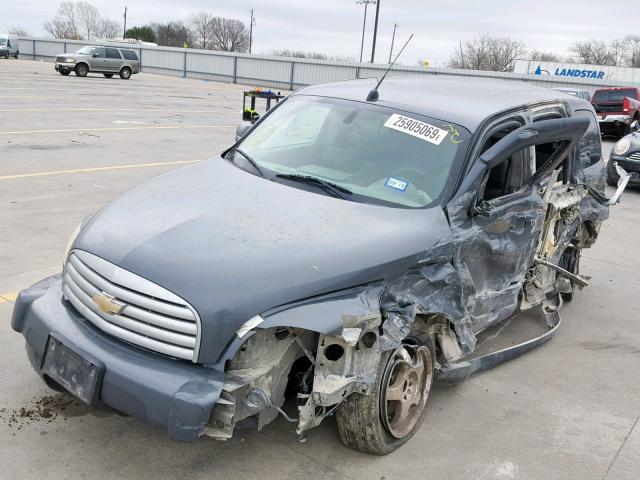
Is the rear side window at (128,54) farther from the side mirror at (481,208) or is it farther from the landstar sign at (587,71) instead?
the landstar sign at (587,71)

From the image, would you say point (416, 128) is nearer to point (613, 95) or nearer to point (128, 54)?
point (613, 95)

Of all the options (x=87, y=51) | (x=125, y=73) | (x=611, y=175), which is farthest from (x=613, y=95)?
(x=87, y=51)

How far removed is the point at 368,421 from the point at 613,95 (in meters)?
22.3

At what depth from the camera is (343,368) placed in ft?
10.0

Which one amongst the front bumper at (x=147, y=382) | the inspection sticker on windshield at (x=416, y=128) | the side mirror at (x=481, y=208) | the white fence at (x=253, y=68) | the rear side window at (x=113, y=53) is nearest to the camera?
the front bumper at (x=147, y=382)

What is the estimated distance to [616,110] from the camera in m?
21.8

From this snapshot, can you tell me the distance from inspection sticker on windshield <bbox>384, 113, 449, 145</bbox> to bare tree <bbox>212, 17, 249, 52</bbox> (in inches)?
4367

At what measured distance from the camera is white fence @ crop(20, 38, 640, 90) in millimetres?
38281

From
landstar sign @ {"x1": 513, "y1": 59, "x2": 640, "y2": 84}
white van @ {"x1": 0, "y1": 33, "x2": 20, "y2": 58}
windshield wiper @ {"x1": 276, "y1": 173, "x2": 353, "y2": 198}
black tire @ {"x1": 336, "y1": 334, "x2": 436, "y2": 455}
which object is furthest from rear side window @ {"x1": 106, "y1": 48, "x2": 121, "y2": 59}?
landstar sign @ {"x1": 513, "y1": 59, "x2": 640, "y2": 84}

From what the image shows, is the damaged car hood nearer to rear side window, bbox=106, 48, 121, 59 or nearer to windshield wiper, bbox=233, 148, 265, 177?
windshield wiper, bbox=233, 148, 265, 177

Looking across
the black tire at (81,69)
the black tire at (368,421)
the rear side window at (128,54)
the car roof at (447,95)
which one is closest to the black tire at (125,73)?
the rear side window at (128,54)

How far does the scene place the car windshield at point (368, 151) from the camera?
388cm

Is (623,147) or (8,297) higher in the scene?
(623,147)

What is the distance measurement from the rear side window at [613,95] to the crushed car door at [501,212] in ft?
64.4
